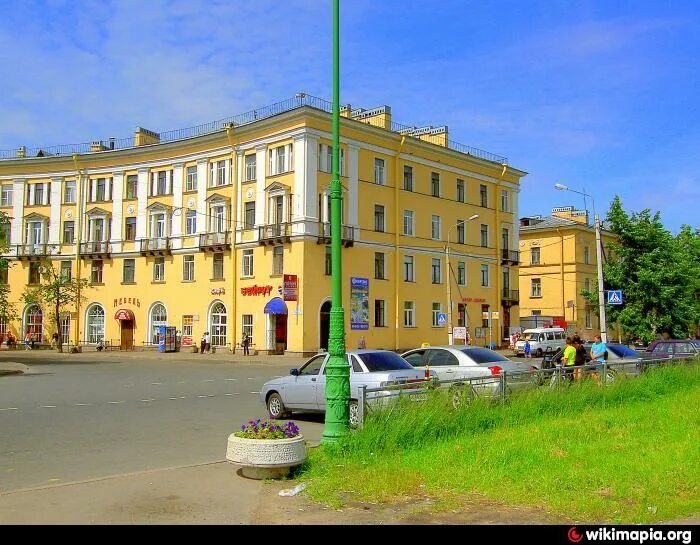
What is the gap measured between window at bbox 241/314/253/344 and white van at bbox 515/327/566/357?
58.5 ft

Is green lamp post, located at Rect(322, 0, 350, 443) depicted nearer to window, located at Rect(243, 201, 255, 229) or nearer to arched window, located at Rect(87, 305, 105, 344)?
window, located at Rect(243, 201, 255, 229)

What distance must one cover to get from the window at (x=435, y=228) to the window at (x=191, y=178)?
17365 mm

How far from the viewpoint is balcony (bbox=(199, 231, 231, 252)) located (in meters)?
47.9

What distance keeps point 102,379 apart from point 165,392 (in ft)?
20.4

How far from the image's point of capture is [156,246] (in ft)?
169

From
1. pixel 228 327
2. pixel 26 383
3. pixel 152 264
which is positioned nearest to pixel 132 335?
pixel 152 264

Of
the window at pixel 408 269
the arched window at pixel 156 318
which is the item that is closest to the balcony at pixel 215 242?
the arched window at pixel 156 318

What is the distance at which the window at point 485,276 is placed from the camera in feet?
185

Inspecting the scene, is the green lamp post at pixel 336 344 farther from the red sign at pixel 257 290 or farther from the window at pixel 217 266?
the window at pixel 217 266

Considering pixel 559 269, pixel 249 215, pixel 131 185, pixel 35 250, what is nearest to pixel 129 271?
pixel 131 185

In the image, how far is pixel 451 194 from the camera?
5438cm

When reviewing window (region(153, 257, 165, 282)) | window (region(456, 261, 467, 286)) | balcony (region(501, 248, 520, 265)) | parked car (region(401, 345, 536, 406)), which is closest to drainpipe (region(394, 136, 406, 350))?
window (region(456, 261, 467, 286))

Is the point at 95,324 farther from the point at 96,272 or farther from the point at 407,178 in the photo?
the point at 407,178
